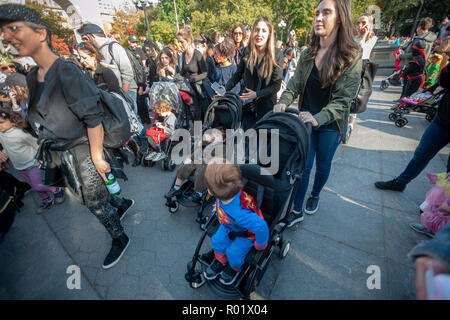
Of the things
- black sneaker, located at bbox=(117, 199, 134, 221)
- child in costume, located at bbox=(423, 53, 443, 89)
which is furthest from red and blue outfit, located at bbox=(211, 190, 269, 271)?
child in costume, located at bbox=(423, 53, 443, 89)

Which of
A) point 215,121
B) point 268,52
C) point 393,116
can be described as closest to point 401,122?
point 393,116

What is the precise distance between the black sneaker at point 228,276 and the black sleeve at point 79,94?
1793mm

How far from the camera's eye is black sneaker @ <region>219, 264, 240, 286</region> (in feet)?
6.16

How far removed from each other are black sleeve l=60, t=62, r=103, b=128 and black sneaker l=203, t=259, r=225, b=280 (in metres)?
1.71

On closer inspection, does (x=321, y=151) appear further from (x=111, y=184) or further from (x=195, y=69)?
(x=195, y=69)

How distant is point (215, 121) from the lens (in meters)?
3.01

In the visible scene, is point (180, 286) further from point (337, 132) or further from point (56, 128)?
point (337, 132)

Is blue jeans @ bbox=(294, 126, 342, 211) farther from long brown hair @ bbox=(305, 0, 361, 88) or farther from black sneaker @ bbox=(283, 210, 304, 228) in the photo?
long brown hair @ bbox=(305, 0, 361, 88)

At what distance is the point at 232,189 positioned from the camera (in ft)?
5.02

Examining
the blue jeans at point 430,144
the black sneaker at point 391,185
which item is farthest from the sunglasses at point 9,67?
the blue jeans at point 430,144

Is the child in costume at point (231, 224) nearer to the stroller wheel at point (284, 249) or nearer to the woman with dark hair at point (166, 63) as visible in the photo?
the stroller wheel at point (284, 249)

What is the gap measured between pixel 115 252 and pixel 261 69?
3.11m

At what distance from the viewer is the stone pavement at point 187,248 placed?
2.09 metres

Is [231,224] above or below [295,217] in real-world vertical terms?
above
